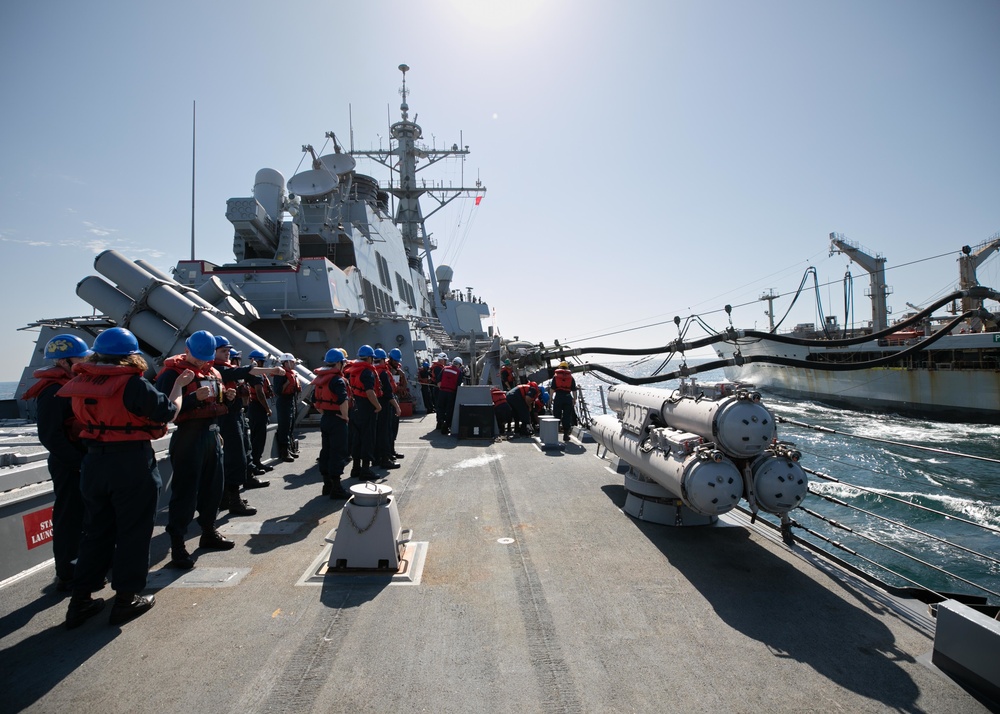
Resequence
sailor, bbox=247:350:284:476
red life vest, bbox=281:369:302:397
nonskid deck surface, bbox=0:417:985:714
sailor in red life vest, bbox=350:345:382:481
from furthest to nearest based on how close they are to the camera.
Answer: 1. red life vest, bbox=281:369:302:397
2. sailor, bbox=247:350:284:476
3. sailor in red life vest, bbox=350:345:382:481
4. nonskid deck surface, bbox=0:417:985:714

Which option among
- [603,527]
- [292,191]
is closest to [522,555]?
[603,527]

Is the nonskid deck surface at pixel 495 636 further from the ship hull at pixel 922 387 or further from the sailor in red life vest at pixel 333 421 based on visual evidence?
the ship hull at pixel 922 387

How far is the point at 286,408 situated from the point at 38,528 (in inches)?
144

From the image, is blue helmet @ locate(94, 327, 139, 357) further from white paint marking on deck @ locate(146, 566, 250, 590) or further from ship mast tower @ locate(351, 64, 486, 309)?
ship mast tower @ locate(351, 64, 486, 309)

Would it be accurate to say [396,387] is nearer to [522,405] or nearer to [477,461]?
[522,405]

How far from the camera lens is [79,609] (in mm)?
2777

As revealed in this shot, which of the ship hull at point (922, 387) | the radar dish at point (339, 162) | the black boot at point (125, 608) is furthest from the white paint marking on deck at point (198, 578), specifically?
the ship hull at point (922, 387)

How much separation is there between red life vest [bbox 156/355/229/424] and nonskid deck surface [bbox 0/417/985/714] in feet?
3.59

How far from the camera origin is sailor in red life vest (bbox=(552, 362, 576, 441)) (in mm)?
9547

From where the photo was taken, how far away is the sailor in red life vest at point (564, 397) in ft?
31.3

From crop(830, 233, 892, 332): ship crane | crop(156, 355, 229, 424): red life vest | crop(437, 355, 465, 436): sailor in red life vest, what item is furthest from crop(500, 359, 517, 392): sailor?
crop(830, 233, 892, 332): ship crane

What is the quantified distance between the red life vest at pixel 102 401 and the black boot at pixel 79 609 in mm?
910

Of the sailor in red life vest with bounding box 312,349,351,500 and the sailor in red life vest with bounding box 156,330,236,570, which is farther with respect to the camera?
the sailor in red life vest with bounding box 312,349,351,500

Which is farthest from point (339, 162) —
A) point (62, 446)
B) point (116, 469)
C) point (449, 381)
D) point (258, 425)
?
point (116, 469)
